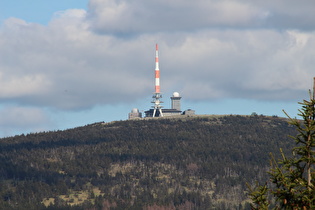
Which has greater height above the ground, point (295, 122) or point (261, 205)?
point (295, 122)

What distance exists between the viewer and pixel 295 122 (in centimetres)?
→ 3191

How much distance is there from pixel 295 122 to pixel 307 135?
76cm

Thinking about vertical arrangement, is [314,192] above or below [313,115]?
below

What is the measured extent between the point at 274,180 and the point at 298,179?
107 centimetres

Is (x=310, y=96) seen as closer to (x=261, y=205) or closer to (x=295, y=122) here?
(x=295, y=122)

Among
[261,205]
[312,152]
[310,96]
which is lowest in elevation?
[261,205]

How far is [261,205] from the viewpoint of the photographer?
31.4m

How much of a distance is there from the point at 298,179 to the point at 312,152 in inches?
57.6

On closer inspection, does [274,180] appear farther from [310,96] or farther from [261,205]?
[310,96]

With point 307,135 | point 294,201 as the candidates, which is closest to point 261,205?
point 294,201

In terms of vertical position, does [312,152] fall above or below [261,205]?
above

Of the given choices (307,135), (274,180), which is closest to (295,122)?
(307,135)

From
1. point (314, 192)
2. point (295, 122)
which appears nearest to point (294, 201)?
point (314, 192)

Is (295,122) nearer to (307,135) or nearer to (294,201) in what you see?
(307,135)
